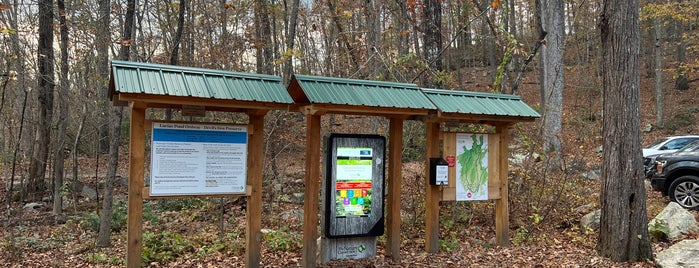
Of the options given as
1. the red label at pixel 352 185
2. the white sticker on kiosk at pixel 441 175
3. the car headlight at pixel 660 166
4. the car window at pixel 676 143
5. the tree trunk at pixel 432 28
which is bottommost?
the red label at pixel 352 185

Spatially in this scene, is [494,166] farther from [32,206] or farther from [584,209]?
[32,206]

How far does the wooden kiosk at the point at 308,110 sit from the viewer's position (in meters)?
4.49

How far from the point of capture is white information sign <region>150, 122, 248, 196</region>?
4.67 metres

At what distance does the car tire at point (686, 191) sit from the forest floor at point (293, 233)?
1.11 feet

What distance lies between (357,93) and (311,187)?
1200 millimetres

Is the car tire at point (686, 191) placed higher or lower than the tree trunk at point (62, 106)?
lower

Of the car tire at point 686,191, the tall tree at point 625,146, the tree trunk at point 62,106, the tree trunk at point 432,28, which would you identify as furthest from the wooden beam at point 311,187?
the car tire at point 686,191

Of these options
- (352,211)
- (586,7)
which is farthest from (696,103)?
(352,211)

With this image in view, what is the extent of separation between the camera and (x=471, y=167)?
6.43 meters

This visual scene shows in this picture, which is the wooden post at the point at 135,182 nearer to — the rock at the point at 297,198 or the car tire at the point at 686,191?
the rock at the point at 297,198

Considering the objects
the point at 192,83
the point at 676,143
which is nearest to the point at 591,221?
the point at 192,83

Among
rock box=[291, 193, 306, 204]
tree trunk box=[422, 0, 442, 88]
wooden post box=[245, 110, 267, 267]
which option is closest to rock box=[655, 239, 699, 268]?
wooden post box=[245, 110, 267, 267]

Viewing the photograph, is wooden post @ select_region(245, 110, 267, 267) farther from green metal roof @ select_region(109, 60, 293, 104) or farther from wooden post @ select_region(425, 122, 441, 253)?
wooden post @ select_region(425, 122, 441, 253)

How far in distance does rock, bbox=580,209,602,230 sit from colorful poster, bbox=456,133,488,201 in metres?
2.23
